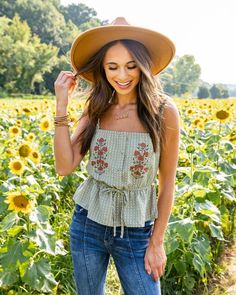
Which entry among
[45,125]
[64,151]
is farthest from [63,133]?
[45,125]

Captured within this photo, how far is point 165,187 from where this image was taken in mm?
1630

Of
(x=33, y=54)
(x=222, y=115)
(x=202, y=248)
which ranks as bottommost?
(x=202, y=248)

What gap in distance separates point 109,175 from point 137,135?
7.2 inches

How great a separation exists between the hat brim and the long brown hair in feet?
0.07

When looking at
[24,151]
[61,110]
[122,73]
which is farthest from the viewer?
[24,151]

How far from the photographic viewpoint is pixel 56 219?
9.95 ft

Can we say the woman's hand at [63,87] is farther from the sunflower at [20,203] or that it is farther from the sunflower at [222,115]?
the sunflower at [222,115]

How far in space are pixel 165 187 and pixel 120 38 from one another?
59cm

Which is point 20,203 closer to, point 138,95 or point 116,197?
point 116,197

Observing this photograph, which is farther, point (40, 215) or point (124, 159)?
point (40, 215)

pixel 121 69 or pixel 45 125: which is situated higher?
pixel 121 69

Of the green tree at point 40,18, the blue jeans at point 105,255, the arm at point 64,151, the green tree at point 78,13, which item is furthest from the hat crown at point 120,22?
the green tree at point 78,13

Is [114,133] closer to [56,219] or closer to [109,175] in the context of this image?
[109,175]

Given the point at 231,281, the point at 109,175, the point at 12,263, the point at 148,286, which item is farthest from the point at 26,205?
the point at 231,281
